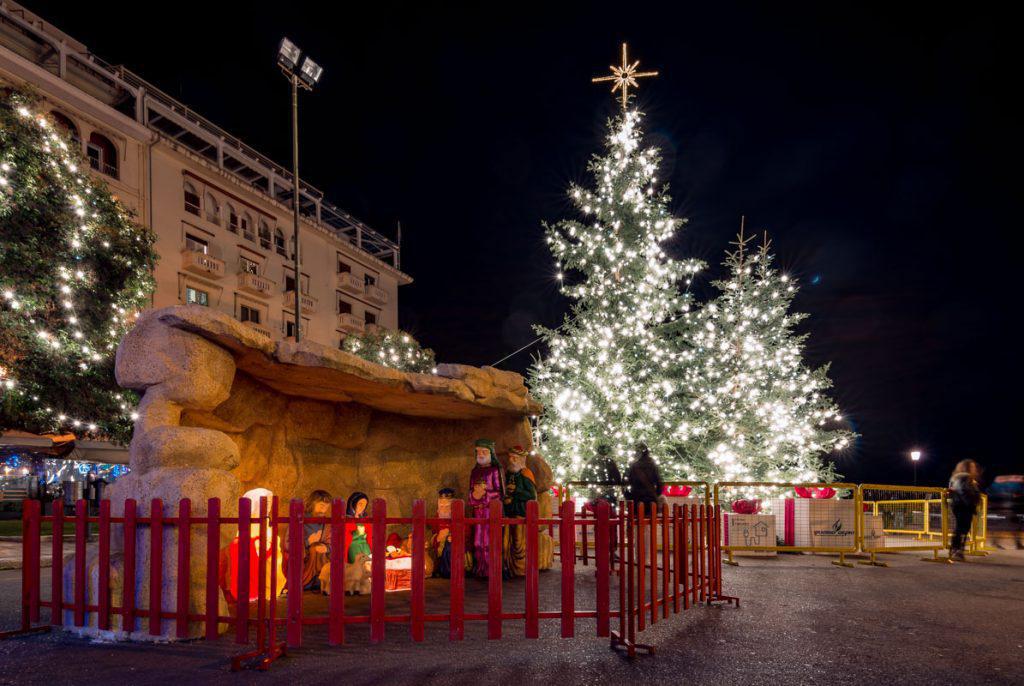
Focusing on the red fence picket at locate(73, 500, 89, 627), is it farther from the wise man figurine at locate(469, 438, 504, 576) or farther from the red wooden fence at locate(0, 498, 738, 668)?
the wise man figurine at locate(469, 438, 504, 576)

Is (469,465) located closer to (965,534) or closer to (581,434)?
(581,434)

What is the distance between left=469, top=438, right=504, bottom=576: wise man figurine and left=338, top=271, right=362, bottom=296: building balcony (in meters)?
33.6

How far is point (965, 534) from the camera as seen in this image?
13.1 metres

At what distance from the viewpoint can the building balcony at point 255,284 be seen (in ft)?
112

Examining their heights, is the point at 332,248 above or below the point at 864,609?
above

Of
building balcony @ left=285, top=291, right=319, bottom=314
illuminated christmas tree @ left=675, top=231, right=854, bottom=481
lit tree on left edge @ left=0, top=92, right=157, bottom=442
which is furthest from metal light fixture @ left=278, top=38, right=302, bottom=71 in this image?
building balcony @ left=285, top=291, right=319, bottom=314

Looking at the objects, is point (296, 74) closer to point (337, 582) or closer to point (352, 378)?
point (352, 378)

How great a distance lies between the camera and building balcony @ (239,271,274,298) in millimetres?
34156

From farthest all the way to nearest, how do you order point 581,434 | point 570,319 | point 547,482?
point 570,319 < point 581,434 < point 547,482

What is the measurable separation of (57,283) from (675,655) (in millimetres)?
13346

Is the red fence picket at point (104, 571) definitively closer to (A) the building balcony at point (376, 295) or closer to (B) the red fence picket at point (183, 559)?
(B) the red fence picket at point (183, 559)

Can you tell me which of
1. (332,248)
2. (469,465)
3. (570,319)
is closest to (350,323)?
(332,248)

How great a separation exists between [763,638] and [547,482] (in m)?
5.11

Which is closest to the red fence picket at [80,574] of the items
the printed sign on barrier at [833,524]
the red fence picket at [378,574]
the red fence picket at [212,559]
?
the red fence picket at [212,559]
